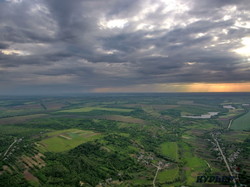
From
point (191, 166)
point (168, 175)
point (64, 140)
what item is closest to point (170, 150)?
point (191, 166)

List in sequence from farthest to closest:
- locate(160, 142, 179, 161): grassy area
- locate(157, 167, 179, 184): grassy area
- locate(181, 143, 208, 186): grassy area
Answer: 1. locate(160, 142, 179, 161): grassy area
2. locate(181, 143, 208, 186): grassy area
3. locate(157, 167, 179, 184): grassy area

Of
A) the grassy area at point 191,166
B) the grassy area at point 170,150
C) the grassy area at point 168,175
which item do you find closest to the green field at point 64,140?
the grassy area at point 170,150

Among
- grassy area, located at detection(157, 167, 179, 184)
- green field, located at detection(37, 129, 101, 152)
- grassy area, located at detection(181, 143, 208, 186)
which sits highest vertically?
green field, located at detection(37, 129, 101, 152)

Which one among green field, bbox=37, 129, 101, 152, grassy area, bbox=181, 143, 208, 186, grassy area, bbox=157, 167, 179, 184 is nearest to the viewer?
grassy area, bbox=157, 167, 179, 184

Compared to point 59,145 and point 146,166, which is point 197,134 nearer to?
point 146,166

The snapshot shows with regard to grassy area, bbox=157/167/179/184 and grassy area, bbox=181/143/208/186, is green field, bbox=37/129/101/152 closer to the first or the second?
grassy area, bbox=157/167/179/184

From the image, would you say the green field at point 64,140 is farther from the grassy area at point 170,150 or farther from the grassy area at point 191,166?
the grassy area at point 191,166

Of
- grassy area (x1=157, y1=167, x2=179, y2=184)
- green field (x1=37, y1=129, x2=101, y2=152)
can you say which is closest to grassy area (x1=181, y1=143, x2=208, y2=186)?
grassy area (x1=157, y1=167, x2=179, y2=184)
